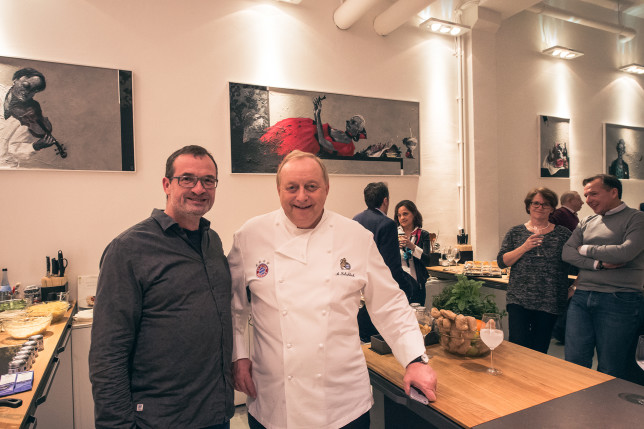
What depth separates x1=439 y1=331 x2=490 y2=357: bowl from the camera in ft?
5.65

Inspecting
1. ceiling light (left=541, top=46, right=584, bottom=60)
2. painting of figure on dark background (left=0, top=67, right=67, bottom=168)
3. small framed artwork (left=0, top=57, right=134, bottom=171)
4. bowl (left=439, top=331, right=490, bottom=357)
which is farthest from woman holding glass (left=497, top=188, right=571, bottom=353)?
painting of figure on dark background (left=0, top=67, right=67, bottom=168)

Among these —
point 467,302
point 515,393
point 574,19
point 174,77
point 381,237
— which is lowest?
point 515,393

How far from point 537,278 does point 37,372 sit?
9.83 feet

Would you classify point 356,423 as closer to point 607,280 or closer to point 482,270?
point 607,280

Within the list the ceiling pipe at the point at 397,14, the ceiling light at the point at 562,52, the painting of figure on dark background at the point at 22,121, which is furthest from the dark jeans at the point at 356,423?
the ceiling light at the point at 562,52

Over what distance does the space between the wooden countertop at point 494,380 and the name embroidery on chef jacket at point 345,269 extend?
0.47m

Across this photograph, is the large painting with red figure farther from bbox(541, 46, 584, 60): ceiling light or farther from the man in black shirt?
the man in black shirt

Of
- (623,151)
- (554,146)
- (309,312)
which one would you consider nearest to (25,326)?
(309,312)

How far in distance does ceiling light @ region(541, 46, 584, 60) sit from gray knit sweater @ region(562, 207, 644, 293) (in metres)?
3.46

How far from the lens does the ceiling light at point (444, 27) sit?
14.3 ft

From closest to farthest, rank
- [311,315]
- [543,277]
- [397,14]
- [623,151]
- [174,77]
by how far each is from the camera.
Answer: [311,315] → [543,277] → [174,77] → [397,14] → [623,151]

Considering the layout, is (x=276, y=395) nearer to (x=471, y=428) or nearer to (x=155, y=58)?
(x=471, y=428)

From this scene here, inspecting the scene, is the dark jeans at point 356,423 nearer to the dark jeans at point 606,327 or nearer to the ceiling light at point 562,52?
the dark jeans at point 606,327

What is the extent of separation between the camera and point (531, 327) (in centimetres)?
286
